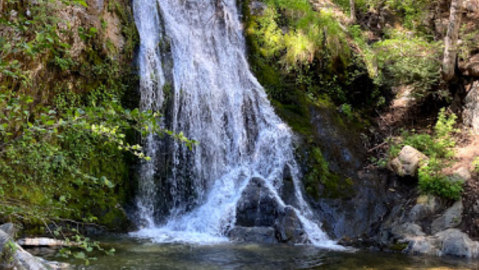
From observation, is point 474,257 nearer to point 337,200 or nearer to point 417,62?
point 337,200

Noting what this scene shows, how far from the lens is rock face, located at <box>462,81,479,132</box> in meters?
10.9

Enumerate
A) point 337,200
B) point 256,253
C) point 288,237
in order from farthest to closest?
1. point 337,200
2. point 288,237
3. point 256,253

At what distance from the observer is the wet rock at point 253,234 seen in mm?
8039

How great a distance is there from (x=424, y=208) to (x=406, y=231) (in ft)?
3.01

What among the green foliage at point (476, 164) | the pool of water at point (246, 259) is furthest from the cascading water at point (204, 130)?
the green foliage at point (476, 164)

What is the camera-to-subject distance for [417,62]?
1181 cm

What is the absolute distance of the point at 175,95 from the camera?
10570 mm

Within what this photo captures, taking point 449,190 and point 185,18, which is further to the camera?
point 185,18

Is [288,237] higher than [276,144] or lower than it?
lower

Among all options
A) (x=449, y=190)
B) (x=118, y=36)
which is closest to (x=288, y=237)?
(x=449, y=190)

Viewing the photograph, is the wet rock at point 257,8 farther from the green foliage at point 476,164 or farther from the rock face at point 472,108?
the green foliage at point 476,164

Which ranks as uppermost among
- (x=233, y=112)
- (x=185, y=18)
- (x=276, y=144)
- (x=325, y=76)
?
(x=185, y=18)

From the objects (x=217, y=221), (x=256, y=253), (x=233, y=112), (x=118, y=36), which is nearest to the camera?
(x=256, y=253)

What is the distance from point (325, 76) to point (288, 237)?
6368 millimetres
